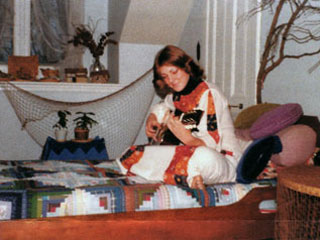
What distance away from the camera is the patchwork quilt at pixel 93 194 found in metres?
1.40

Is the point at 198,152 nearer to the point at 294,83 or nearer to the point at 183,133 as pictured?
the point at 183,133

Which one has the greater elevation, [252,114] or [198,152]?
[252,114]

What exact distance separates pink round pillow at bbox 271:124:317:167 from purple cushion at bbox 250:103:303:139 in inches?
1.8

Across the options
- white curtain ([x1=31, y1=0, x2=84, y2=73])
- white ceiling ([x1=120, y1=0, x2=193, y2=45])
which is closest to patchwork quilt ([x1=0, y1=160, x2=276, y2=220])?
white ceiling ([x1=120, y1=0, x2=193, y2=45])

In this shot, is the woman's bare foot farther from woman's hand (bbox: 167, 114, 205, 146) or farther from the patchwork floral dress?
woman's hand (bbox: 167, 114, 205, 146)

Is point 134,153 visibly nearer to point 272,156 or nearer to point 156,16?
point 272,156

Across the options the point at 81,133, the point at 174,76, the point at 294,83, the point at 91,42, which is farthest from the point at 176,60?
the point at 91,42

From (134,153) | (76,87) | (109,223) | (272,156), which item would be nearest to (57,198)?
(109,223)

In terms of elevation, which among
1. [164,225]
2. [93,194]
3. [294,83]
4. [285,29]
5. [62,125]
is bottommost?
[164,225]

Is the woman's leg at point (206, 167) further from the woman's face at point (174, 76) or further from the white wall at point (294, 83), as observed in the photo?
the white wall at point (294, 83)

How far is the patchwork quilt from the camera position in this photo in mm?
1399

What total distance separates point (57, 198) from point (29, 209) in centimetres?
10

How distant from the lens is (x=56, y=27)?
3809mm

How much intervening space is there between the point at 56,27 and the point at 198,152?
8.67 ft
